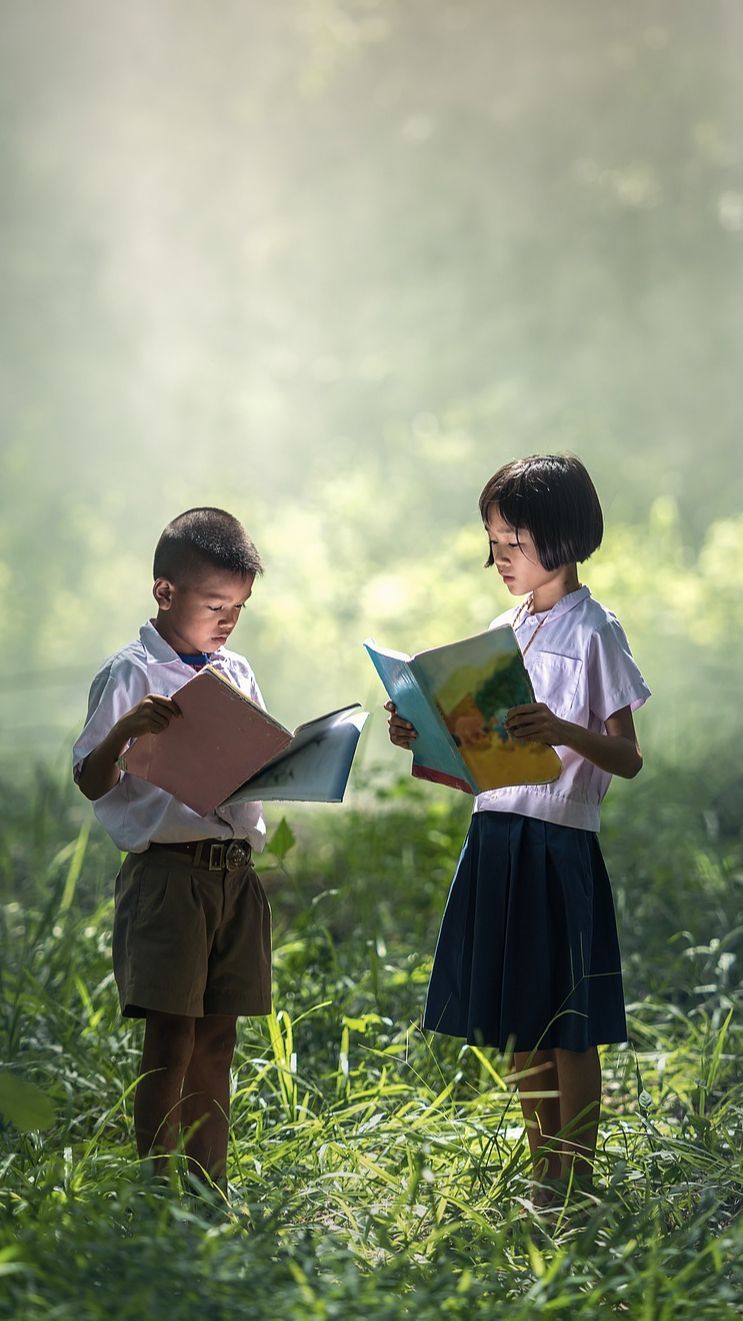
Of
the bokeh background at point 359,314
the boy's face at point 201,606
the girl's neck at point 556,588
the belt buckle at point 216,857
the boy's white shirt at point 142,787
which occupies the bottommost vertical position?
the belt buckle at point 216,857

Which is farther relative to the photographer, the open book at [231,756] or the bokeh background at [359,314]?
the bokeh background at [359,314]

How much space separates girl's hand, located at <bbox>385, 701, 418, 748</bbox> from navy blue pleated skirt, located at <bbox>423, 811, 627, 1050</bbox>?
0.63ft

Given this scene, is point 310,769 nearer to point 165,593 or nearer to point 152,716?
point 152,716

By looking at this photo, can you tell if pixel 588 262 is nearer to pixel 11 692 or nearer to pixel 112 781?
pixel 11 692

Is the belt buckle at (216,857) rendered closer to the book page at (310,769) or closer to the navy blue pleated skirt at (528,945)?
the book page at (310,769)

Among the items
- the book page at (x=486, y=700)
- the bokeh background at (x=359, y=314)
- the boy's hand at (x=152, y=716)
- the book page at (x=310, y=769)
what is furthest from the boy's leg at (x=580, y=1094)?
the bokeh background at (x=359, y=314)

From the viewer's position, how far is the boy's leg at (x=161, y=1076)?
1.85 meters

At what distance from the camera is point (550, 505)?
6.37ft

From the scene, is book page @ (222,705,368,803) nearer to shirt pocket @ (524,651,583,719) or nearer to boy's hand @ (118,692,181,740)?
boy's hand @ (118,692,181,740)

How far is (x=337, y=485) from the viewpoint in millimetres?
6730

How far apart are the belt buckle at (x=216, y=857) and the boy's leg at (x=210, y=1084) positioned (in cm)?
23

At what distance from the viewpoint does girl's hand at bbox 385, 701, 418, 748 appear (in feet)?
6.30

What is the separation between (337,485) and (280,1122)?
15.7ft

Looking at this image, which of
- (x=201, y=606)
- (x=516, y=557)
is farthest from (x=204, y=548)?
(x=516, y=557)
